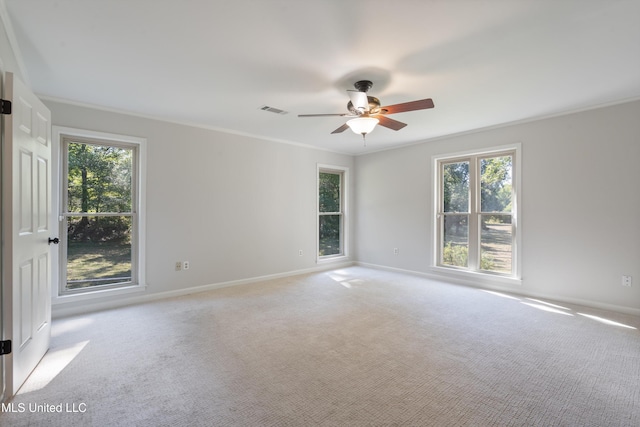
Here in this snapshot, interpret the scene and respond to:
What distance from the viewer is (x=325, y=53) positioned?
7.85 feet

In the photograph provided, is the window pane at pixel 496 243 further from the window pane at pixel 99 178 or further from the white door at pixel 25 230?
the white door at pixel 25 230

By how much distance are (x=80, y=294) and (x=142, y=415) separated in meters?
2.53

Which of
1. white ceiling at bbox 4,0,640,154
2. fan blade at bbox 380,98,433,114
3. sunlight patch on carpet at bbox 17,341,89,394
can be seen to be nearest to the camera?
white ceiling at bbox 4,0,640,154

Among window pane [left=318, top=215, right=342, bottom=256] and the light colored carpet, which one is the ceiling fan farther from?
window pane [left=318, top=215, right=342, bottom=256]

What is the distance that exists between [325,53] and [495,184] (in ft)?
11.9

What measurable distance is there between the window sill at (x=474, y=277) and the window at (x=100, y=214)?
4.70 meters

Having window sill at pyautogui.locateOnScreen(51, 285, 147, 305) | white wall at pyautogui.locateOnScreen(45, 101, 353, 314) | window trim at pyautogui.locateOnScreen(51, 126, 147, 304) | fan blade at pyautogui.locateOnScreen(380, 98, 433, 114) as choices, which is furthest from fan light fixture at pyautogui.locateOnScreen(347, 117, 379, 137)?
window sill at pyautogui.locateOnScreen(51, 285, 147, 305)

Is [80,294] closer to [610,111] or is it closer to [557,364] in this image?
[557,364]

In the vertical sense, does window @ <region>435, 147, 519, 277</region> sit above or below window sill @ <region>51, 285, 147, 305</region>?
above

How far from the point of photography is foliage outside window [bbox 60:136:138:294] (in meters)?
3.59

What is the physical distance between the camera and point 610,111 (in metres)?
3.56

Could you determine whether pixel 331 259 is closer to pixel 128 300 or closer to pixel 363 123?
pixel 128 300

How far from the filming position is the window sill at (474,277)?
173 inches
